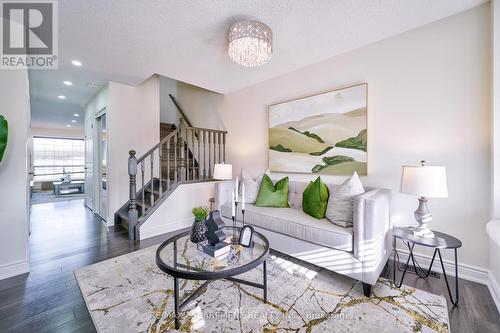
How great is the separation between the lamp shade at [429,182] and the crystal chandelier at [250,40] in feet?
5.79

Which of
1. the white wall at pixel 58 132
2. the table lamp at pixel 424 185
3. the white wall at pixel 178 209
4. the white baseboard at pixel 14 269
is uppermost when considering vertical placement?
the white wall at pixel 58 132

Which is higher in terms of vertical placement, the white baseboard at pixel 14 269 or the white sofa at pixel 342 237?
the white sofa at pixel 342 237

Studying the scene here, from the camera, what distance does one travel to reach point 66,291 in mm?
1839

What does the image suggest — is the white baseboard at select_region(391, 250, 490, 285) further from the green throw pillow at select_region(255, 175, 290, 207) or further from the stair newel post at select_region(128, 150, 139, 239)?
the stair newel post at select_region(128, 150, 139, 239)

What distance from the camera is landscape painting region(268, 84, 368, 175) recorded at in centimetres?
257

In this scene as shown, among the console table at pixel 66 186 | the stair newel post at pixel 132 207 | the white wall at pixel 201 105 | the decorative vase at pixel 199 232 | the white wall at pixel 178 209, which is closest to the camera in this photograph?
the decorative vase at pixel 199 232

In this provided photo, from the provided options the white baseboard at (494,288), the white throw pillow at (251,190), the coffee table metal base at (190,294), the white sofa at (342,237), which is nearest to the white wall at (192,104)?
the white throw pillow at (251,190)

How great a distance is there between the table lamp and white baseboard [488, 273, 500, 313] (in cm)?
55

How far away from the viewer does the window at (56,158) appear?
8.38m

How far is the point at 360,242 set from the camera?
1785 mm

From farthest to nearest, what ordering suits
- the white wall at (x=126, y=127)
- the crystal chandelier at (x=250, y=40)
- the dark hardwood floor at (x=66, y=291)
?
the white wall at (x=126, y=127), the crystal chandelier at (x=250, y=40), the dark hardwood floor at (x=66, y=291)

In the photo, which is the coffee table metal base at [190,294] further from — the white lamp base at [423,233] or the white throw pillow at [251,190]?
the white lamp base at [423,233]

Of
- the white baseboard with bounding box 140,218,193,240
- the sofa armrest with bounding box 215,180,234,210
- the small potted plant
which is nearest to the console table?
the white baseboard with bounding box 140,218,193,240

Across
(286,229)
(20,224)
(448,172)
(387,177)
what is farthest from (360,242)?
(20,224)
